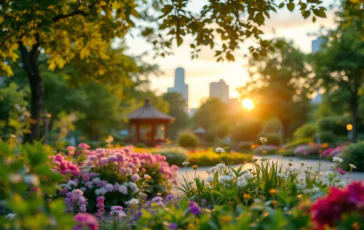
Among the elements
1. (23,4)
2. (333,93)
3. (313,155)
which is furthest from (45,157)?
(333,93)

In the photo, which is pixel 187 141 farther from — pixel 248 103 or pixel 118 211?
pixel 118 211

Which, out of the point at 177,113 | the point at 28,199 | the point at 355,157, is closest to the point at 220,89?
the point at 177,113

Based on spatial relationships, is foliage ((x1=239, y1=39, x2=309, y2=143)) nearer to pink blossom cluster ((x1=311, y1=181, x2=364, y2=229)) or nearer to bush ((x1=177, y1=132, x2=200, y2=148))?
bush ((x1=177, y1=132, x2=200, y2=148))

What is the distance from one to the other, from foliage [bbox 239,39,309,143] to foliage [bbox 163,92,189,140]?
1068 inches

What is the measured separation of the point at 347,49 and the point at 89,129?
1874 centimetres

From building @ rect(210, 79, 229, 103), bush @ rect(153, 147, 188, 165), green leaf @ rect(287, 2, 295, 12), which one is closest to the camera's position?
green leaf @ rect(287, 2, 295, 12)

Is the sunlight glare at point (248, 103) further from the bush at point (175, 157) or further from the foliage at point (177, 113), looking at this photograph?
the foliage at point (177, 113)

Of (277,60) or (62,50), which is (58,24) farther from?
(277,60)

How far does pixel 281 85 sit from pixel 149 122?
51.8 feet

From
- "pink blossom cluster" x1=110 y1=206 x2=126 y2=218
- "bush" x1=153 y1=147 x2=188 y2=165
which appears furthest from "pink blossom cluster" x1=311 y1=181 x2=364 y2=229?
"bush" x1=153 y1=147 x2=188 y2=165

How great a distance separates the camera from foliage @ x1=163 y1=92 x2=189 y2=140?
63.0 m

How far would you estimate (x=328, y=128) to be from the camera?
2753 cm

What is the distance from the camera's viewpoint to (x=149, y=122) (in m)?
24.8

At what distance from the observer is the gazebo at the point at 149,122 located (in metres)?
24.5
